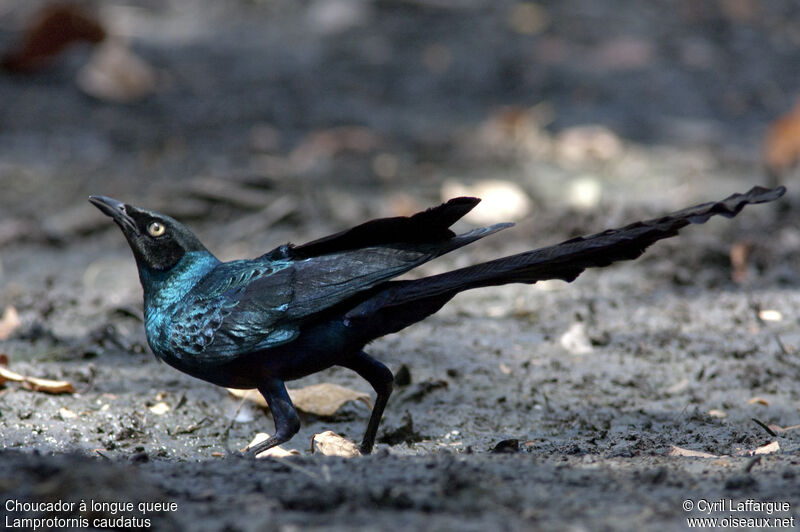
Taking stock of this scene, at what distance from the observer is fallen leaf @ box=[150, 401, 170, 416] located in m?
4.20

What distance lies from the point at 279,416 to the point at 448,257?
122 inches

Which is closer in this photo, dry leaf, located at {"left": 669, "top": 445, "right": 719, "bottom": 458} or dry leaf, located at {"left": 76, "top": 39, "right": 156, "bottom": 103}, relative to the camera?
dry leaf, located at {"left": 669, "top": 445, "right": 719, "bottom": 458}

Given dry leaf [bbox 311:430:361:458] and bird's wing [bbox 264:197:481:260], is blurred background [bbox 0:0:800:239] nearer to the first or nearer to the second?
bird's wing [bbox 264:197:481:260]

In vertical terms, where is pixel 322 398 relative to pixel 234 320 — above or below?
below

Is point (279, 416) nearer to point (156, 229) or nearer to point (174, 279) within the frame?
point (174, 279)

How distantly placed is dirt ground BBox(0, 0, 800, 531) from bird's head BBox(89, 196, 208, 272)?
2.54 feet

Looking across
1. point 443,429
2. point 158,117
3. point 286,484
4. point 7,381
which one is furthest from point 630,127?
point 286,484


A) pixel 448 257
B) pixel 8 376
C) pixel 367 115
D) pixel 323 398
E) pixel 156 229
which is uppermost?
pixel 367 115

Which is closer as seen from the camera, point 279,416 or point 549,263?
point 549,263

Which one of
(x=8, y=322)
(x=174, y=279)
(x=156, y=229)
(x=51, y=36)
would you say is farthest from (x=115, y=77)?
(x=174, y=279)

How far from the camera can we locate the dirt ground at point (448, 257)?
2805 millimetres

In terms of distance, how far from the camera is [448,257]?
655cm

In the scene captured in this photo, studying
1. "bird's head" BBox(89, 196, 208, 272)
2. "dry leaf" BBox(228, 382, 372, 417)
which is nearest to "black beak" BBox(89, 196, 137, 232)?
"bird's head" BBox(89, 196, 208, 272)

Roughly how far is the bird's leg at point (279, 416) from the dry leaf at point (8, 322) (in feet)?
6.83
